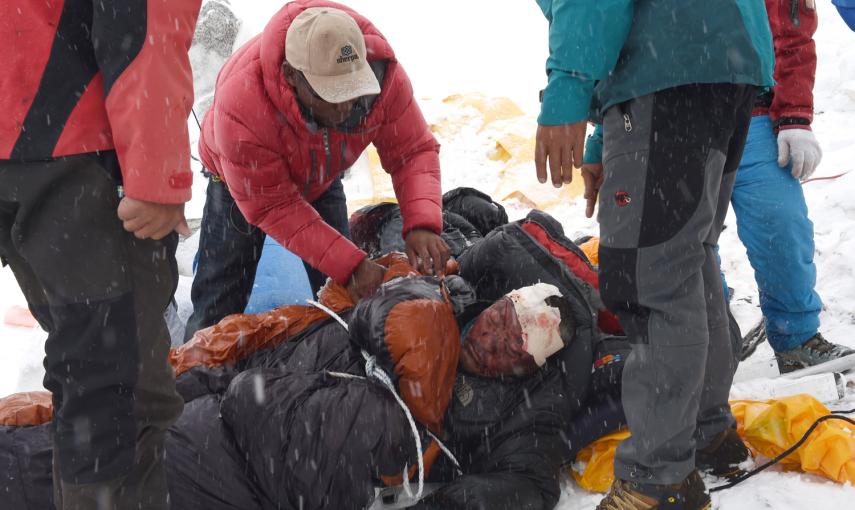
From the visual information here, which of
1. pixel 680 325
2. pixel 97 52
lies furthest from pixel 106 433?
pixel 680 325

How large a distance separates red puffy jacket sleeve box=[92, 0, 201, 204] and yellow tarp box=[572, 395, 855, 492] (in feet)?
5.28

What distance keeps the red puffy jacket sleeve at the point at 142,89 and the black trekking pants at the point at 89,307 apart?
11 centimetres

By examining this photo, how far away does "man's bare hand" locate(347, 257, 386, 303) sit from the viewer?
278 centimetres

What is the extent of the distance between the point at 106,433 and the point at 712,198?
1506 mm

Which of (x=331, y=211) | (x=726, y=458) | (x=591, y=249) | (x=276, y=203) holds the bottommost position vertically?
(x=726, y=458)

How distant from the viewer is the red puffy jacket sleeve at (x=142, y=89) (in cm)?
140

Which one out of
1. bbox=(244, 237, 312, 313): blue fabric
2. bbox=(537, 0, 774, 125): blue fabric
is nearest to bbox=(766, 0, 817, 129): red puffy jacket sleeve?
bbox=(537, 0, 774, 125): blue fabric

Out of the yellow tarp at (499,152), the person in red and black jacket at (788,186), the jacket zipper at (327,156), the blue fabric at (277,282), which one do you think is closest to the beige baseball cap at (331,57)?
the jacket zipper at (327,156)

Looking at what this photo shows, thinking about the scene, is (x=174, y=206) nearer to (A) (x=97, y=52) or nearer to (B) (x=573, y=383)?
(A) (x=97, y=52)

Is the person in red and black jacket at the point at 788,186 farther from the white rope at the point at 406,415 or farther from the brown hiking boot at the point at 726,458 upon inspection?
the white rope at the point at 406,415

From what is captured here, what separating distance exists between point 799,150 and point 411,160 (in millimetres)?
1522

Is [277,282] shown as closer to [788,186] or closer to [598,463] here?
[598,463]

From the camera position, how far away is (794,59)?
2.54m

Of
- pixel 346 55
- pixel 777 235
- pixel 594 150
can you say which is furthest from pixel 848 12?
pixel 346 55
